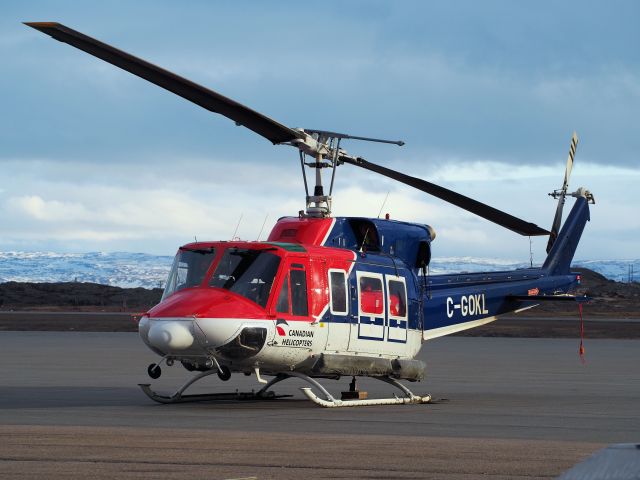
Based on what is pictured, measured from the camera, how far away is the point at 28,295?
128625 millimetres

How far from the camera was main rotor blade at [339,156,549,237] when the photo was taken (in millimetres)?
21047

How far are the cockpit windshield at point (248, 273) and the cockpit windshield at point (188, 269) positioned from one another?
0.92ft

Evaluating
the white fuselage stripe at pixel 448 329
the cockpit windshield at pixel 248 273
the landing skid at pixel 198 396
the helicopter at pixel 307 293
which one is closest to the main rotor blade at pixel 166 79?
the helicopter at pixel 307 293

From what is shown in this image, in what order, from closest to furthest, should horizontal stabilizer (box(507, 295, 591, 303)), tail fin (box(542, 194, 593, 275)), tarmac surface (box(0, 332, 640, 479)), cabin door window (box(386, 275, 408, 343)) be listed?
tarmac surface (box(0, 332, 640, 479))
cabin door window (box(386, 275, 408, 343))
horizontal stabilizer (box(507, 295, 591, 303))
tail fin (box(542, 194, 593, 275))

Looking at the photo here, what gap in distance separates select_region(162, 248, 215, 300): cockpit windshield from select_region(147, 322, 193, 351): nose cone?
127 centimetres

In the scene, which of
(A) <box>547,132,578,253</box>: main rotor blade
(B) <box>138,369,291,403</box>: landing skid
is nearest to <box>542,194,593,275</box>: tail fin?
(A) <box>547,132,578,253</box>: main rotor blade

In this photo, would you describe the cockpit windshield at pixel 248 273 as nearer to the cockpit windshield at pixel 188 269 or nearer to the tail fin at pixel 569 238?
the cockpit windshield at pixel 188 269

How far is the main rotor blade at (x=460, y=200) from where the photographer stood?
21.0m

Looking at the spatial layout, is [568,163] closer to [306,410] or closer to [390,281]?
[390,281]

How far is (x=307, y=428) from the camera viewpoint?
591 inches

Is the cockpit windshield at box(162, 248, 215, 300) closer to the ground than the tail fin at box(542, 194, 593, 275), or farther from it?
closer to the ground

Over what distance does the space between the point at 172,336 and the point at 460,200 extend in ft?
21.6

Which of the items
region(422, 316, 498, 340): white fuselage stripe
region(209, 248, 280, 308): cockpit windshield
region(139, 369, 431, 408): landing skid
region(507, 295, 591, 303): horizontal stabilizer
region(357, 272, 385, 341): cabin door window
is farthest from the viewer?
region(507, 295, 591, 303): horizontal stabilizer

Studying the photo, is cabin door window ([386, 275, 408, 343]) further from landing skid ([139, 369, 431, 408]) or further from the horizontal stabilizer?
Result: the horizontal stabilizer
